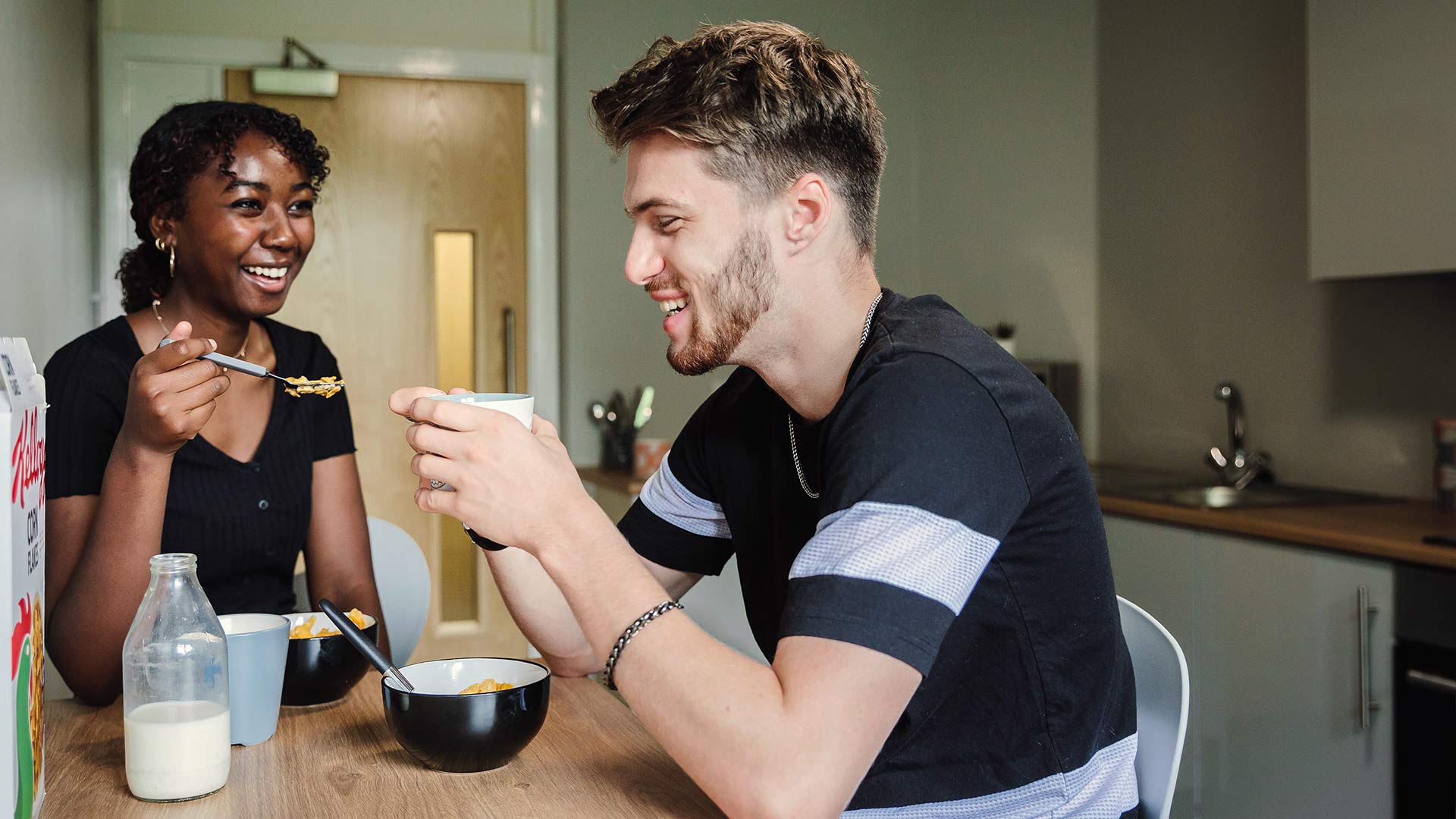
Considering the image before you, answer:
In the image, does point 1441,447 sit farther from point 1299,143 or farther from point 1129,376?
point 1129,376

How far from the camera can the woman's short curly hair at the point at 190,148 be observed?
5.23ft

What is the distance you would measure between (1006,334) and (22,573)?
125 inches


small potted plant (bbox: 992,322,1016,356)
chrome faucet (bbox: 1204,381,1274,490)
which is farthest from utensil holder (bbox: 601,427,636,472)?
chrome faucet (bbox: 1204,381,1274,490)

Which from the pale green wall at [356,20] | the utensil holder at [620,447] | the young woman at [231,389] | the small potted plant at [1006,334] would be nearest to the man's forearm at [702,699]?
the young woman at [231,389]

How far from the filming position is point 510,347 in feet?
12.1

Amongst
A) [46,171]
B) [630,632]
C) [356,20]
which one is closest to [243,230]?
[630,632]

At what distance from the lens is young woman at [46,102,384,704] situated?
Answer: 1493 millimetres

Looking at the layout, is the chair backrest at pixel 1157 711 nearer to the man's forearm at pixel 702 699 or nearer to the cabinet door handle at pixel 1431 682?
the man's forearm at pixel 702 699

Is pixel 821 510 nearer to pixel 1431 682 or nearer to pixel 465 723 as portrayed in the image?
pixel 465 723

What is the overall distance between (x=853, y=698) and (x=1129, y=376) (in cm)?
289

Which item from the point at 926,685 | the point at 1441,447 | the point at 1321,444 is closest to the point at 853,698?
the point at 926,685

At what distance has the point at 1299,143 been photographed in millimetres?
2852

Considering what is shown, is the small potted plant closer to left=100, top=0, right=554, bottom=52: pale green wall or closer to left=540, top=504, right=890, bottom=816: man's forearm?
left=100, top=0, right=554, bottom=52: pale green wall

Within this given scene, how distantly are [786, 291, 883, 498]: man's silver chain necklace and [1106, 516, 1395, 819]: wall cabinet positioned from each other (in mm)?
1353
